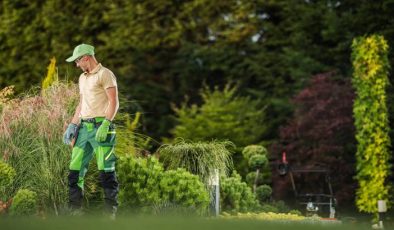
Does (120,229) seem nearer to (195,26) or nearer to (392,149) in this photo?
(392,149)

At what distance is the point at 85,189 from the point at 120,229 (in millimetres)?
4174

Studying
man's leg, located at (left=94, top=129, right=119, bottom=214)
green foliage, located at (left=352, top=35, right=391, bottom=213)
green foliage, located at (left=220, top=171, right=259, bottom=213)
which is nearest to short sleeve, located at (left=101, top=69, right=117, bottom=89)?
man's leg, located at (left=94, top=129, right=119, bottom=214)

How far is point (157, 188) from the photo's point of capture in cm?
1002

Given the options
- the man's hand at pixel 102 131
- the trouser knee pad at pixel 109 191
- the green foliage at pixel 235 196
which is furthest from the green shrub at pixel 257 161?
the man's hand at pixel 102 131

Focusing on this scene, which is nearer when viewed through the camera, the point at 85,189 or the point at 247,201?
the point at 85,189

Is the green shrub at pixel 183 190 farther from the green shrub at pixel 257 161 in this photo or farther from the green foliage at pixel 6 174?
the green shrub at pixel 257 161

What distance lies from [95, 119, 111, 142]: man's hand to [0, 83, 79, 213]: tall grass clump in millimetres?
1460

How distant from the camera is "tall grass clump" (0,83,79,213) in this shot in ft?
32.9

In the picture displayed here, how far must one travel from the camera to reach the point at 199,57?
19844 millimetres

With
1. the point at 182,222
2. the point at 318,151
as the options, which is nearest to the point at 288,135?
the point at 318,151

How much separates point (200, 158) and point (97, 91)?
231 cm

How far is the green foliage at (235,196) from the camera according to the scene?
1147cm

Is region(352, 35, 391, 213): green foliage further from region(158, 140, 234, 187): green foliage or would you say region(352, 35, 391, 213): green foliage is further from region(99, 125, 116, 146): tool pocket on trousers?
region(99, 125, 116, 146): tool pocket on trousers

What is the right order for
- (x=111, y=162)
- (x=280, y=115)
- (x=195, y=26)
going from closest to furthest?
(x=111, y=162) < (x=280, y=115) < (x=195, y=26)
